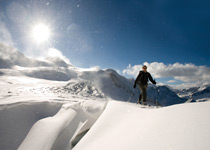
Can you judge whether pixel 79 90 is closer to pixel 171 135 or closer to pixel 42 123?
pixel 42 123

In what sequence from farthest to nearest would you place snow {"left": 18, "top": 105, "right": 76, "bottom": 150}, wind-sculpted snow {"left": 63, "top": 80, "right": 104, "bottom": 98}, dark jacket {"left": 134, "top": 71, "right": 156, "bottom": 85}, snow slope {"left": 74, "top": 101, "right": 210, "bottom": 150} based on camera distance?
wind-sculpted snow {"left": 63, "top": 80, "right": 104, "bottom": 98}
dark jacket {"left": 134, "top": 71, "right": 156, "bottom": 85}
snow {"left": 18, "top": 105, "right": 76, "bottom": 150}
snow slope {"left": 74, "top": 101, "right": 210, "bottom": 150}

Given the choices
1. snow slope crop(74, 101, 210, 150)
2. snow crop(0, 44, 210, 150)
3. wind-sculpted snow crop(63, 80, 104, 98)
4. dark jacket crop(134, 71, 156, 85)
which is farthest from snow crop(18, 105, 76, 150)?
wind-sculpted snow crop(63, 80, 104, 98)

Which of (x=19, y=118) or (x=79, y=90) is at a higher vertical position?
(x=79, y=90)

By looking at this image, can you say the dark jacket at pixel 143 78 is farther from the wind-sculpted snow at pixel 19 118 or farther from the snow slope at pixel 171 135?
the snow slope at pixel 171 135

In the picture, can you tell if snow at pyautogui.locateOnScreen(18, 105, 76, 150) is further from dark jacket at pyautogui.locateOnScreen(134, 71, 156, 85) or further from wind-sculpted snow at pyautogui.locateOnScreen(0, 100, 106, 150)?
dark jacket at pyautogui.locateOnScreen(134, 71, 156, 85)

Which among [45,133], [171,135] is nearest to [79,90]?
[45,133]

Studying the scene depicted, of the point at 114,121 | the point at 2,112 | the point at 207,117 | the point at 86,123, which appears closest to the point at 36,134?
the point at 86,123

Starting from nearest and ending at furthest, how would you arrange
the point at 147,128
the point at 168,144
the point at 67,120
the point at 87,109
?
1. the point at 168,144
2. the point at 147,128
3. the point at 67,120
4. the point at 87,109

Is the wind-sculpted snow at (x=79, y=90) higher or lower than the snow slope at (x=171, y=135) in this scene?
higher

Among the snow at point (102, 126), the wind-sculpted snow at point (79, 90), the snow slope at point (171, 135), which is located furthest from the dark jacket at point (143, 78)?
the wind-sculpted snow at point (79, 90)

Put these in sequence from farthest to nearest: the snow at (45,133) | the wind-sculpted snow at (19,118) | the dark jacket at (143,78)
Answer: the dark jacket at (143,78)
the wind-sculpted snow at (19,118)
the snow at (45,133)

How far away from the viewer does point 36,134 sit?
10.2 ft

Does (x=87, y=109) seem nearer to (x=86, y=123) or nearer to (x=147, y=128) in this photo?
(x=86, y=123)

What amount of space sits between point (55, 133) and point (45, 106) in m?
1.80
